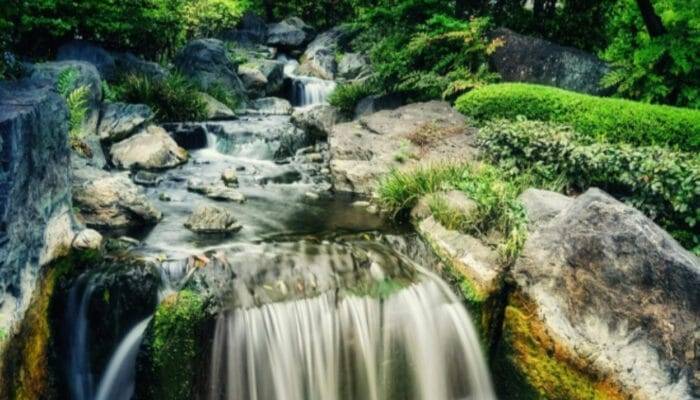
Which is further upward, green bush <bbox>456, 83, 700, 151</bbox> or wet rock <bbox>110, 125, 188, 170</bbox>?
green bush <bbox>456, 83, 700, 151</bbox>

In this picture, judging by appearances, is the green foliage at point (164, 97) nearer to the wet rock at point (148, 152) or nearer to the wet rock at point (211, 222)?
the wet rock at point (148, 152)

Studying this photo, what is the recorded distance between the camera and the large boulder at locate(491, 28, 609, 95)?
13.2 metres

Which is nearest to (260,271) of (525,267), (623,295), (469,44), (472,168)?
(525,267)

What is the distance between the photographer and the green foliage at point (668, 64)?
11.5 metres

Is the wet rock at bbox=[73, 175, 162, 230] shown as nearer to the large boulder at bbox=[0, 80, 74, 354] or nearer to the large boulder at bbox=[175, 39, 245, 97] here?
the large boulder at bbox=[0, 80, 74, 354]

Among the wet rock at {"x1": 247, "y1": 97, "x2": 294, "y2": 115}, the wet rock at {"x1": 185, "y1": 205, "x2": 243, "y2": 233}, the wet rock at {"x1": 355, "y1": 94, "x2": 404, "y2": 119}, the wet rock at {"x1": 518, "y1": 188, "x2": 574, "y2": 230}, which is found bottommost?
the wet rock at {"x1": 185, "y1": 205, "x2": 243, "y2": 233}

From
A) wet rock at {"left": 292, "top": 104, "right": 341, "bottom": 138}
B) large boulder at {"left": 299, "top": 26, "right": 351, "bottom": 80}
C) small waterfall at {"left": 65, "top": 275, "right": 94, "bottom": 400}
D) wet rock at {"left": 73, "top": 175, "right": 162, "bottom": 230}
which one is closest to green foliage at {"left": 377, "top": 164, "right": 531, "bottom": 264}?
wet rock at {"left": 73, "top": 175, "right": 162, "bottom": 230}

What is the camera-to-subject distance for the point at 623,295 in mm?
5637

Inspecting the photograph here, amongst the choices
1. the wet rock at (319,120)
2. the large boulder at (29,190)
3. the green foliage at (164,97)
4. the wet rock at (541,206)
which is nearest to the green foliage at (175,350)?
the large boulder at (29,190)

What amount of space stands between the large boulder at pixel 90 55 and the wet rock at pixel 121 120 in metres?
2.59

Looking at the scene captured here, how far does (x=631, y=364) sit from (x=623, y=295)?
2.42 ft

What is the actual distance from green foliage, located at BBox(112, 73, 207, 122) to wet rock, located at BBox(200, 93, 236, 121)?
1.03 ft

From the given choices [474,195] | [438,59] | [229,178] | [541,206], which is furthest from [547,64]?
[229,178]

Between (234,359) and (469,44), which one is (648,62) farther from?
(234,359)
